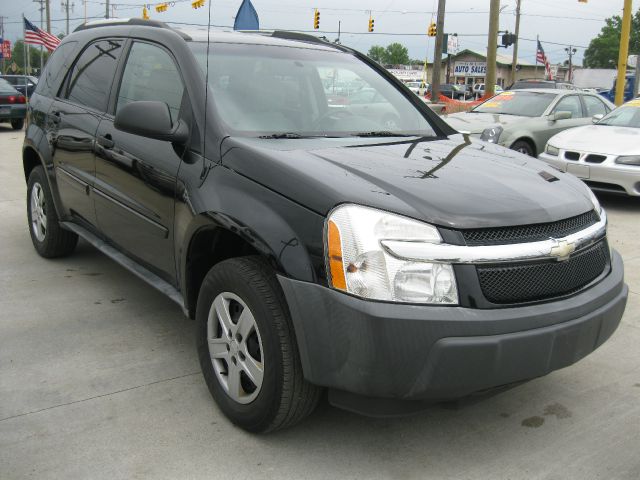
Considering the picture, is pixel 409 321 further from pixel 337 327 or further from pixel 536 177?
pixel 536 177

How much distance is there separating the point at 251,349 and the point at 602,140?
7175 millimetres

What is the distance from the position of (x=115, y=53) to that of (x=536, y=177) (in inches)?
106

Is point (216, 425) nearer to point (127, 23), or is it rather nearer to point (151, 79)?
point (151, 79)

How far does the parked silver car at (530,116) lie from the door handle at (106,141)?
6461 mm

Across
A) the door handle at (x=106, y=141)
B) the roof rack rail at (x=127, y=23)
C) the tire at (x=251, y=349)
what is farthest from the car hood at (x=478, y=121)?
the tire at (x=251, y=349)

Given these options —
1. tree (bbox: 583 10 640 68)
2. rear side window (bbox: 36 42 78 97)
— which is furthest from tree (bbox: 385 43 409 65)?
rear side window (bbox: 36 42 78 97)

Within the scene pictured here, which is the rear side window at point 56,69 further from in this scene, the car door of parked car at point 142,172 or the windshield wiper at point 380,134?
the windshield wiper at point 380,134

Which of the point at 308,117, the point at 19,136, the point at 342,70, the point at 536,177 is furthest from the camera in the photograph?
the point at 19,136

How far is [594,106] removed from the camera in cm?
1157

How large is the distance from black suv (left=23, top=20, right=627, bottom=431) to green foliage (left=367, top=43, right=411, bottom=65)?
119239mm

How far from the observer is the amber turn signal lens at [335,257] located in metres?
2.41

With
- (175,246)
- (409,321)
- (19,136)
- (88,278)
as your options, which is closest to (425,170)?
(409,321)

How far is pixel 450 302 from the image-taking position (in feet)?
7.89

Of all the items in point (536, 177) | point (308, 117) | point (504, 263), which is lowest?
point (504, 263)
